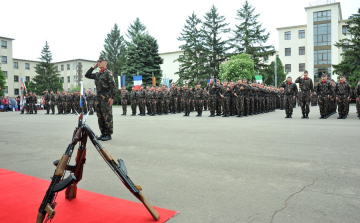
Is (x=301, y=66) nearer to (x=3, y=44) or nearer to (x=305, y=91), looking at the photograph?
(x=305, y=91)

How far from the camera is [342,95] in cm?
1510

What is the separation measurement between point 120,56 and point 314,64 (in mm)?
39976

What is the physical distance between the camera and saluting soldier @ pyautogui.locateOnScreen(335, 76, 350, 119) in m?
14.8

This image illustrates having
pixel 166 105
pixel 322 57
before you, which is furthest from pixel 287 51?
pixel 166 105

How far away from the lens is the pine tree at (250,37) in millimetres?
53625

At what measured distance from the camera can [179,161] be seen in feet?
18.2

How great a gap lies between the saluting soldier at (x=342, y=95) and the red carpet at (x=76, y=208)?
14440 mm

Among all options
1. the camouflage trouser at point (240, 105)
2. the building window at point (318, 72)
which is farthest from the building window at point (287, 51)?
the camouflage trouser at point (240, 105)

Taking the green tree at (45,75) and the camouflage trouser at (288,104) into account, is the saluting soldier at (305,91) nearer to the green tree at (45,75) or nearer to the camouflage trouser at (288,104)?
the camouflage trouser at (288,104)

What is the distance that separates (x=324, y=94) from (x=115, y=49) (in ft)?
178

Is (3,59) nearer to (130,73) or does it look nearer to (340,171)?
(130,73)

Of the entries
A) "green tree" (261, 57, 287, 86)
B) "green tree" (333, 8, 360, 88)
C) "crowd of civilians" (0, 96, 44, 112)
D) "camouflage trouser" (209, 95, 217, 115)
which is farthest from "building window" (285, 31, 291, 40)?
"crowd of civilians" (0, 96, 44, 112)

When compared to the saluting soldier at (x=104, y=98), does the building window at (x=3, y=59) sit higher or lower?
higher

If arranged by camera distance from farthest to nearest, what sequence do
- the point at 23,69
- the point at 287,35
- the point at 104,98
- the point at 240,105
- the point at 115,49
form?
1. the point at 23,69
2. the point at 115,49
3. the point at 287,35
4. the point at 240,105
5. the point at 104,98
